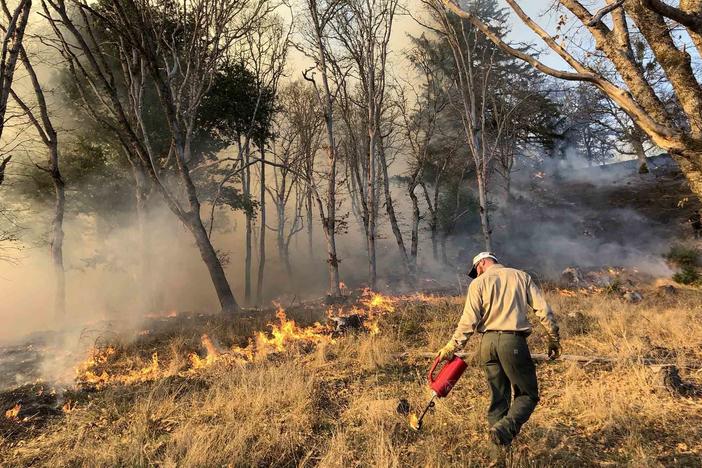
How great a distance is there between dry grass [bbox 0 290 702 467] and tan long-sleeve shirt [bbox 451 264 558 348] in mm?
1021

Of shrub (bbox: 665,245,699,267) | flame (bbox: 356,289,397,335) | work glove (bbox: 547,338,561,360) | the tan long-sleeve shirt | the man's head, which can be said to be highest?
the man's head

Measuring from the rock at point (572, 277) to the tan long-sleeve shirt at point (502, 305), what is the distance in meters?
12.4

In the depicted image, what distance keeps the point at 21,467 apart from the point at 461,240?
23307 millimetres

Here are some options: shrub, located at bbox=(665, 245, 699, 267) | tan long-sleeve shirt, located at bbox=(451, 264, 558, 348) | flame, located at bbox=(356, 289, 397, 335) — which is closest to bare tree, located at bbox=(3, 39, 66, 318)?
flame, located at bbox=(356, 289, 397, 335)

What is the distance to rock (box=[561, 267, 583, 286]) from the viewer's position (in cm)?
1450

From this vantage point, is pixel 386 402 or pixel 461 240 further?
pixel 461 240

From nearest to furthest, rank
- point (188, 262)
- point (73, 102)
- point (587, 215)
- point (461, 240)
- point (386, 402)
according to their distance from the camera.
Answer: point (386, 402), point (73, 102), point (188, 262), point (587, 215), point (461, 240)

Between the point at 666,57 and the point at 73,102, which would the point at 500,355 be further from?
the point at 73,102

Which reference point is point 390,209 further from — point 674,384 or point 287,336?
point 674,384

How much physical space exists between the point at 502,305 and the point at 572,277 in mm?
13469

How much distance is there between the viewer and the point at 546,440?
11.7 ft

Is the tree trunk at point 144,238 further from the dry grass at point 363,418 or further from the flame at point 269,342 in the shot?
the dry grass at point 363,418

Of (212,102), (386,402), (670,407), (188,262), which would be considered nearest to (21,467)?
(386,402)

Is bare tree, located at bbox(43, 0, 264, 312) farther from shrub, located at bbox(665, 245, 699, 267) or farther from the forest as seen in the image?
shrub, located at bbox(665, 245, 699, 267)
